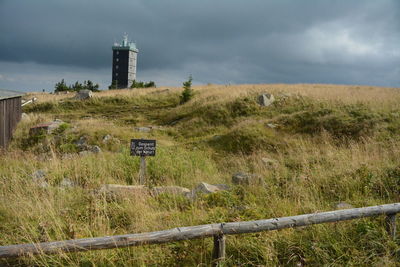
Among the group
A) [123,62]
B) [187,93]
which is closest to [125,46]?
[123,62]

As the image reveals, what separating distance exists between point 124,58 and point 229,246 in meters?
93.4

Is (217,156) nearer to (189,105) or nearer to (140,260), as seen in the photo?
(140,260)

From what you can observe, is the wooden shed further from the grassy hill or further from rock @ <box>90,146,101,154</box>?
rock @ <box>90,146,101,154</box>

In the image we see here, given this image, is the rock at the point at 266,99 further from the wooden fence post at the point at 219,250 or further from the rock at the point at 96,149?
the wooden fence post at the point at 219,250

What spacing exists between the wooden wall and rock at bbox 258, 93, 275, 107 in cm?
1201

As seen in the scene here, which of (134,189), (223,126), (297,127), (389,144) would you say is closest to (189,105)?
(223,126)

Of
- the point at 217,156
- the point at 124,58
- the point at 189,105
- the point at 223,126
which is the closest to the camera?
the point at 217,156

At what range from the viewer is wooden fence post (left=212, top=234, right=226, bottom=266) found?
3178 millimetres

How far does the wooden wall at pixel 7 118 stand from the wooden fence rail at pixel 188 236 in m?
11.6

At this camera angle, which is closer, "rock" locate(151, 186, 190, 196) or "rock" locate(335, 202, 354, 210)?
"rock" locate(335, 202, 354, 210)

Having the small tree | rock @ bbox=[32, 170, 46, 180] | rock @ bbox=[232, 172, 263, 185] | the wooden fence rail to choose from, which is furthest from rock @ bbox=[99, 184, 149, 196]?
the small tree

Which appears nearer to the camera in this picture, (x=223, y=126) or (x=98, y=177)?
(x=98, y=177)

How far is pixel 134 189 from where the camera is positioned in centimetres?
545

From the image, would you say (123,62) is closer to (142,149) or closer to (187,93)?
(187,93)
